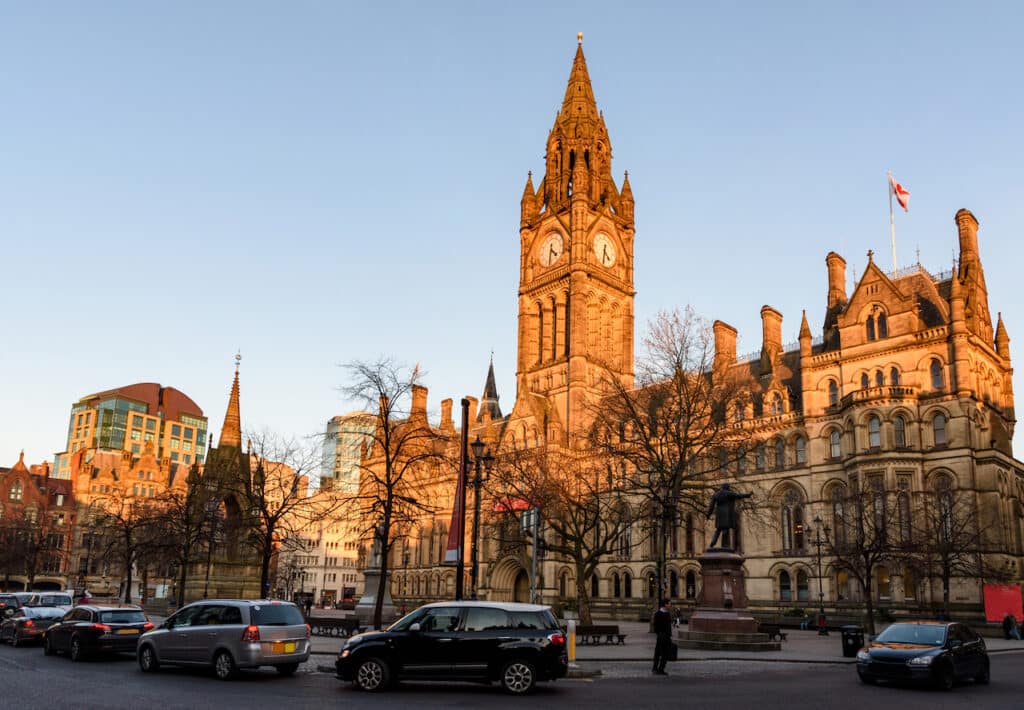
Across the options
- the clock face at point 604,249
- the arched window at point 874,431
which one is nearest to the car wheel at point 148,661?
the arched window at point 874,431

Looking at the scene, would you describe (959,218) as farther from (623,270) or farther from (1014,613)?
(623,270)

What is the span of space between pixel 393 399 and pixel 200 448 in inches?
6099

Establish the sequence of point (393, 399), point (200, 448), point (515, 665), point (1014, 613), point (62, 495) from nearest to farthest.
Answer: point (515, 665)
point (393, 399)
point (1014, 613)
point (62, 495)
point (200, 448)

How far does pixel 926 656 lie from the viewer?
18.2m

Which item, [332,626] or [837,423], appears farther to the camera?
[837,423]

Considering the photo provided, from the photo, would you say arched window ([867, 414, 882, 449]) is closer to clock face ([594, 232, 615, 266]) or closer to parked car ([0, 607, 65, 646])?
clock face ([594, 232, 615, 266])

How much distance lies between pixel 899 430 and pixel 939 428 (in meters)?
2.15

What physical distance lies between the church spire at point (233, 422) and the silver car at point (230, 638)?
49.8m

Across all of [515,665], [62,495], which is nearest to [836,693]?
[515,665]

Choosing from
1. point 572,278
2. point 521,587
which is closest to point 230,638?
point 521,587

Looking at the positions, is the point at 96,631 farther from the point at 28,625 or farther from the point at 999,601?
the point at 999,601

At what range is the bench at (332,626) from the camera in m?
31.4

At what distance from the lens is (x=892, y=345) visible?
172ft

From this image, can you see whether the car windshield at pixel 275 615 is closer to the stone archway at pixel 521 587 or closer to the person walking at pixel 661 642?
the person walking at pixel 661 642
